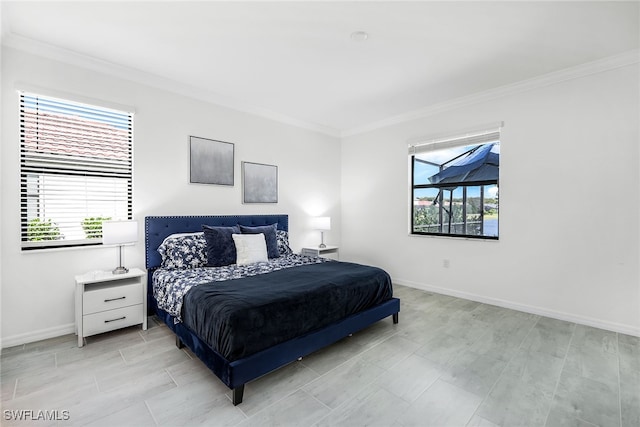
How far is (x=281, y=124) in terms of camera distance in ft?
15.4

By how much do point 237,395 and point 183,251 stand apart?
1.82 meters

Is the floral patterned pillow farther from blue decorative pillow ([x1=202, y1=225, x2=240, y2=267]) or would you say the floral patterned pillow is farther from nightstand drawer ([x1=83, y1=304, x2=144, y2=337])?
nightstand drawer ([x1=83, y1=304, x2=144, y2=337])

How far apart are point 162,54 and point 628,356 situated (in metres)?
4.95

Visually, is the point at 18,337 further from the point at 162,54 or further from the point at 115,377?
the point at 162,54

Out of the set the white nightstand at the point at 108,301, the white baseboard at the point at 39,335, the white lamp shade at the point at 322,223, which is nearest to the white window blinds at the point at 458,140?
the white lamp shade at the point at 322,223

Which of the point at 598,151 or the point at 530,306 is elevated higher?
the point at 598,151

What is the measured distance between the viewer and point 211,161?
12.7ft


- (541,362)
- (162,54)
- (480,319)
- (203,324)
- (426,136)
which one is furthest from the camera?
(426,136)

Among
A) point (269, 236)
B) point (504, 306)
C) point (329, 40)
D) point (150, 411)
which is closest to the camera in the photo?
point (150, 411)

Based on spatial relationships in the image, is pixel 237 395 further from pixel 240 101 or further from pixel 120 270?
pixel 240 101

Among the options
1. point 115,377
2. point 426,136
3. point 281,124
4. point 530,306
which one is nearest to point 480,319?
point 530,306

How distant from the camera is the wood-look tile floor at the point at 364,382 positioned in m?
1.75

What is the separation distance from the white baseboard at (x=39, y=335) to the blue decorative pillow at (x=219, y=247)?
4.57ft

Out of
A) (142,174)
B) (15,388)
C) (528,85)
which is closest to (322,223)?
(142,174)
